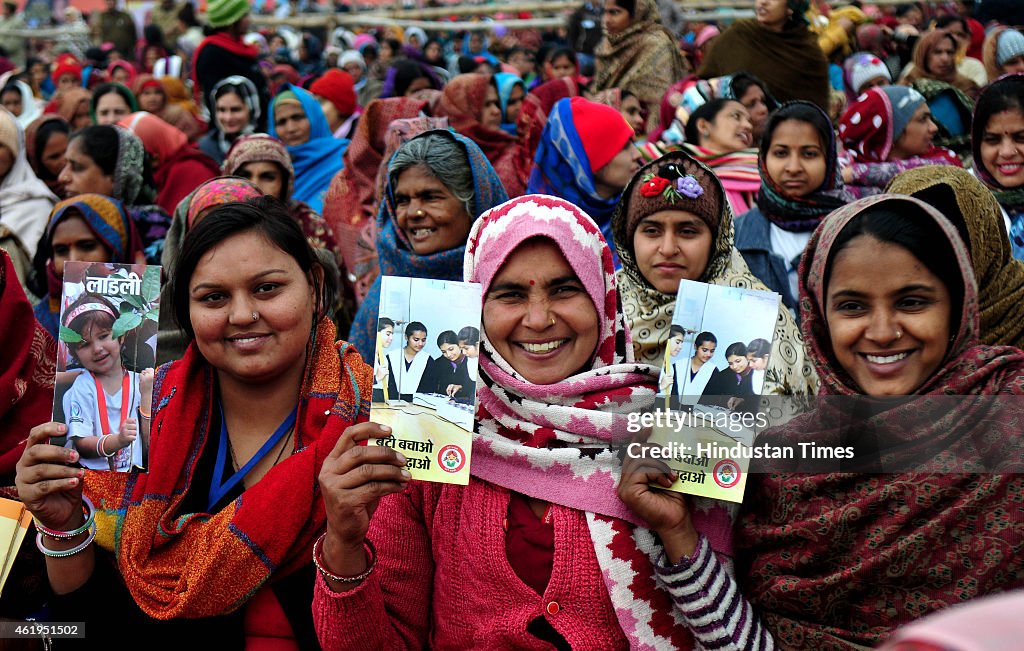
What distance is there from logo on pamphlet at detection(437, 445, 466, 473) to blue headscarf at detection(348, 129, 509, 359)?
6.94ft

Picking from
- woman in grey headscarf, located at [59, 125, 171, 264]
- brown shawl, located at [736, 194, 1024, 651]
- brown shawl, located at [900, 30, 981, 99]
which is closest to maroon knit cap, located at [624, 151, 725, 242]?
brown shawl, located at [736, 194, 1024, 651]

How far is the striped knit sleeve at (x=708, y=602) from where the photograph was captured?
201cm

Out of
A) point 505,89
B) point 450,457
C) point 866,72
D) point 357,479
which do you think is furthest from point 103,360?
point 866,72

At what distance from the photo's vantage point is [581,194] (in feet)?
17.4

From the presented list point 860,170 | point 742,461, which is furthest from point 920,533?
point 860,170

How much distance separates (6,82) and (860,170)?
8984mm

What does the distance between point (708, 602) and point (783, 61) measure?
6.44m

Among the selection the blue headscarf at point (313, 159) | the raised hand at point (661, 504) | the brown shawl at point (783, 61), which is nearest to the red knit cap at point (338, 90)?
the blue headscarf at point (313, 159)

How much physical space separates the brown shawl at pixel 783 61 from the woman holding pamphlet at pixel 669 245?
4.14m

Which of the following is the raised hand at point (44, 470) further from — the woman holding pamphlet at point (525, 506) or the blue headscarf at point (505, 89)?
the blue headscarf at point (505, 89)

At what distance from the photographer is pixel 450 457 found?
6.44ft

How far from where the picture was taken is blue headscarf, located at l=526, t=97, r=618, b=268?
525cm

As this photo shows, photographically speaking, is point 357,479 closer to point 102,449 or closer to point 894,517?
point 102,449

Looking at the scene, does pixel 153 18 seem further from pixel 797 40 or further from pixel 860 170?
pixel 860 170
